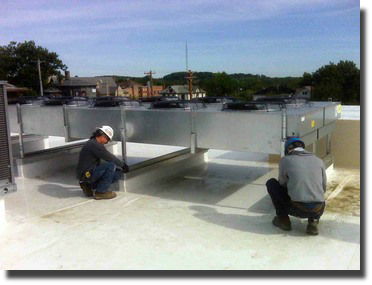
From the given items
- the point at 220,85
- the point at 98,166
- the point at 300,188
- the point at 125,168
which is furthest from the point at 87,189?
the point at 220,85

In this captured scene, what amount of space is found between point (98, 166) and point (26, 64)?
4465 cm

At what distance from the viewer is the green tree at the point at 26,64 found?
1753 inches

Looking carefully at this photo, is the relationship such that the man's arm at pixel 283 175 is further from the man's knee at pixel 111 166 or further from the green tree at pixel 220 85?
the green tree at pixel 220 85

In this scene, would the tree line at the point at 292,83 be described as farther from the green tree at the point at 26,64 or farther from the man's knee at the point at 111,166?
the green tree at the point at 26,64

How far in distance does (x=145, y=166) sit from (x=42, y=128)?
207 cm

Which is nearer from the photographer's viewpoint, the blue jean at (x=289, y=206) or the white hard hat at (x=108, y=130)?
the blue jean at (x=289, y=206)

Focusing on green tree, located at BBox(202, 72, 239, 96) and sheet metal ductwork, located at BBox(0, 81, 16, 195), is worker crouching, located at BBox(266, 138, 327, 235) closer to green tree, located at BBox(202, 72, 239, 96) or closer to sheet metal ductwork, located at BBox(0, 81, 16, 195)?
sheet metal ductwork, located at BBox(0, 81, 16, 195)

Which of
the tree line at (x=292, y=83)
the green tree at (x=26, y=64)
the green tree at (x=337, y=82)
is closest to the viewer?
the tree line at (x=292, y=83)

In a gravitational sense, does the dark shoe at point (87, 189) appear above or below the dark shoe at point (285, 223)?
above

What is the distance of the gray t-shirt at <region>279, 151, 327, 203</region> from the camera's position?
151 inches

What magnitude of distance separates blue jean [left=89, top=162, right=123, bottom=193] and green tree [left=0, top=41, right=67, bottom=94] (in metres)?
41.1

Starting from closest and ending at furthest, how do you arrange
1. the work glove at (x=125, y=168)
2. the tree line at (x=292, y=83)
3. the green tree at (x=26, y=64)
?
1. the work glove at (x=125, y=168)
2. the tree line at (x=292, y=83)
3. the green tree at (x=26, y=64)

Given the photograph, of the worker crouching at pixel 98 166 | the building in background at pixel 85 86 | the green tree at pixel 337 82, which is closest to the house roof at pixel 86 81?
the building in background at pixel 85 86

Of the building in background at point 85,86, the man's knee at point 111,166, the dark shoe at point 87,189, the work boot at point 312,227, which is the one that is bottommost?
the work boot at point 312,227
